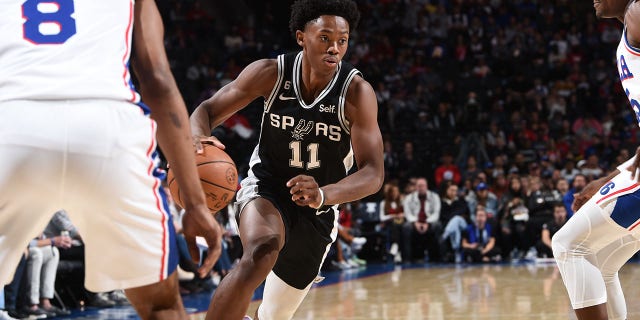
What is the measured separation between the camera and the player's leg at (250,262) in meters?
3.84

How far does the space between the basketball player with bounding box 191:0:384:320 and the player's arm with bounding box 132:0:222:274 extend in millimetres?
1792

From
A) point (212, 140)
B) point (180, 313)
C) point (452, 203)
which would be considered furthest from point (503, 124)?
point (180, 313)

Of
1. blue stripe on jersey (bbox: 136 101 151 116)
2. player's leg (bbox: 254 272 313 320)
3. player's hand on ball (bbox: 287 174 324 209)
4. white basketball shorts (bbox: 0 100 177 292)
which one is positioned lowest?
player's leg (bbox: 254 272 313 320)

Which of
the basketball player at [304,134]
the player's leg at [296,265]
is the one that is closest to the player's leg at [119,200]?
the basketball player at [304,134]

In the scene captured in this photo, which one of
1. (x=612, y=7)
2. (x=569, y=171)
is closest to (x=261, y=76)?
(x=612, y=7)

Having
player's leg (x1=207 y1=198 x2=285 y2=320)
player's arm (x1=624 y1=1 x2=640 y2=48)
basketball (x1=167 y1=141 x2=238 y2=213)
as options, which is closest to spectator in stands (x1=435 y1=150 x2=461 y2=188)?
player's arm (x1=624 y1=1 x2=640 y2=48)

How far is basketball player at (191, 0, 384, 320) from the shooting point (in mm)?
4336

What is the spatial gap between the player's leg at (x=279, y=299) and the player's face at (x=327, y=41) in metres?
1.19

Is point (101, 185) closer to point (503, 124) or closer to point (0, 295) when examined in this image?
point (0, 295)

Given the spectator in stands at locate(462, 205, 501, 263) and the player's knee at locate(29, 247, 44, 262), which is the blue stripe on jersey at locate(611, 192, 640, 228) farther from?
the spectator in stands at locate(462, 205, 501, 263)

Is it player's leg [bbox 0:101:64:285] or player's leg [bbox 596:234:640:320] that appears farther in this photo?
player's leg [bbox 596:234:640:320]

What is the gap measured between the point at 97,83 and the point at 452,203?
12.7m

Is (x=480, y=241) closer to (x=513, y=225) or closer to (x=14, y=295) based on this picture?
(x=513, y=225)

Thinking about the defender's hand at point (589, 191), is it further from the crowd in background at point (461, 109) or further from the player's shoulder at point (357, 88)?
the crowd in background at point (461, 109)
